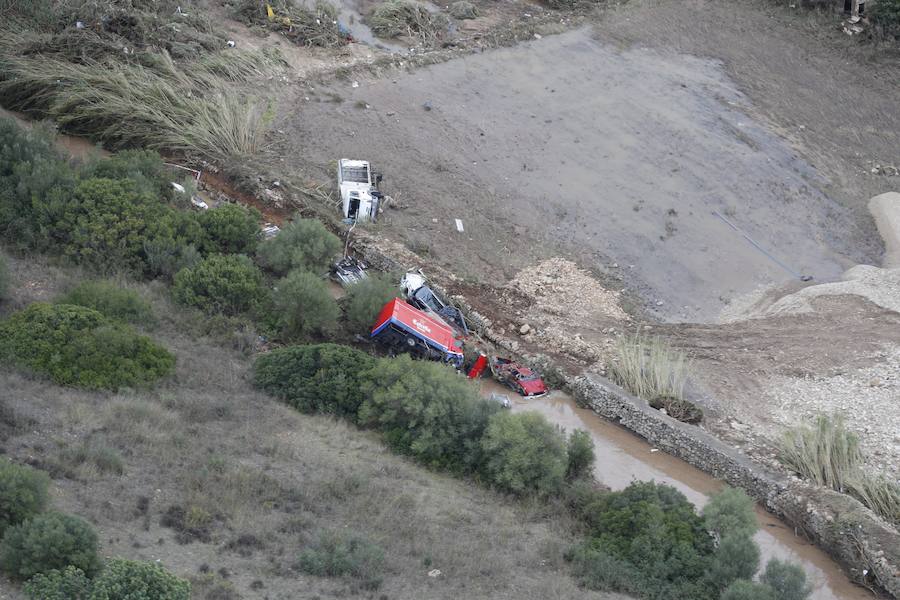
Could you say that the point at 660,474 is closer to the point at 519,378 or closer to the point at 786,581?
the point at 519,378

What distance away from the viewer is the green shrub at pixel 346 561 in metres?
14.4

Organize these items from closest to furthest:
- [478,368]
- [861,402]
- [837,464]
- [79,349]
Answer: [79,349] → [837,464] → [861,402] → [478,368]

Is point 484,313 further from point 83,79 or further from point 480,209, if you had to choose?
point 83,79

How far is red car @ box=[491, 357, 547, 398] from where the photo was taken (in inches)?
859

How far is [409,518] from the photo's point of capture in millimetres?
16594

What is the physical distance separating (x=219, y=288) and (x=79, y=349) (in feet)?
12.4

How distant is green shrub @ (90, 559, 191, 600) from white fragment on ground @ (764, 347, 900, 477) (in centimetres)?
1261

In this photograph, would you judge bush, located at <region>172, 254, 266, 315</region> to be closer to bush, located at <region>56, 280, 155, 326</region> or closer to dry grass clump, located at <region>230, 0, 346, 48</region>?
bush, located at <region>56, 280, 155, 326</region>

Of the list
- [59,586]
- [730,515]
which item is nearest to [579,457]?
[730,515]

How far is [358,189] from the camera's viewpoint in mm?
26391

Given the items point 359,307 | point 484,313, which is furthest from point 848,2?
point 359,307

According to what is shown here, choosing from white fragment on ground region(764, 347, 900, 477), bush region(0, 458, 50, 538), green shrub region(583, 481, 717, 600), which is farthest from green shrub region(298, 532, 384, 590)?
white fragment on ground region(764, 347, 900, 477)

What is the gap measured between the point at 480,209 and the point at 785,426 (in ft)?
30.4

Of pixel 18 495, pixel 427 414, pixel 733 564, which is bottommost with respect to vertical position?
pixel 427 414
